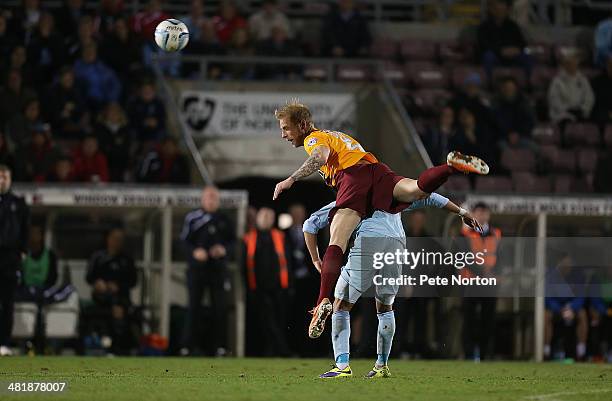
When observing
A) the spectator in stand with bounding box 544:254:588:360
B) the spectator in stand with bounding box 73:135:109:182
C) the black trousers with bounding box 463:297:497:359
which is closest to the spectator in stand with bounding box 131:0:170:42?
the spectator in stand with bounding box 73:135:109:182

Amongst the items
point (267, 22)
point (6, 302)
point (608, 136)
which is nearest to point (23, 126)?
point (6, 302)

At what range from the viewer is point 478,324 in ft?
58.4

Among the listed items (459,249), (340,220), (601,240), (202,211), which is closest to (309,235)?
(340,220)

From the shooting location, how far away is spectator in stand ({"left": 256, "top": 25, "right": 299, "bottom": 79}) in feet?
69.9

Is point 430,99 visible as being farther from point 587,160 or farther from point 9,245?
point 9,245

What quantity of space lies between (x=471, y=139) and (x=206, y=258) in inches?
191

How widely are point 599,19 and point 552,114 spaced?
4190mm

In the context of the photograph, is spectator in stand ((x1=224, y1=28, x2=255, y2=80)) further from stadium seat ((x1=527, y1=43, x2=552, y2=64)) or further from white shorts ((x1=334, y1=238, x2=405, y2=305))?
white shorts ((x1=334, y1=238, x2=405, y2=305))

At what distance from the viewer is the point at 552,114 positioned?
72.2 feet

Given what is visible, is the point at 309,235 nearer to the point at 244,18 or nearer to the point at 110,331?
the point at 110,331

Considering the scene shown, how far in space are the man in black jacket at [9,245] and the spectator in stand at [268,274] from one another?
119 inches

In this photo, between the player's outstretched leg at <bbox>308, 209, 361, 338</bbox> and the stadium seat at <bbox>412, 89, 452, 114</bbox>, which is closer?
the player's outstretched leg at <bbox>308, 209, 361, 338</bbox>

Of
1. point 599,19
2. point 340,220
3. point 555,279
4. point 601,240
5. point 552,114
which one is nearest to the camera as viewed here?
point 340,220

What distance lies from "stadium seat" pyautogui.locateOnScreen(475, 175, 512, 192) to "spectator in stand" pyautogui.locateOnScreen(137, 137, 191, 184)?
4.53 metres
